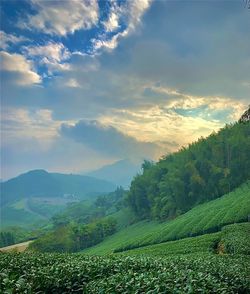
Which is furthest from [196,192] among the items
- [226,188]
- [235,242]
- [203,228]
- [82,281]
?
[82,281]

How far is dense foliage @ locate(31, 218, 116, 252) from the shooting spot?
111750 millimetres

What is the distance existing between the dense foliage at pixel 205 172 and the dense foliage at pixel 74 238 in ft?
67.1

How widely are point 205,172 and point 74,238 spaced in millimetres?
50107

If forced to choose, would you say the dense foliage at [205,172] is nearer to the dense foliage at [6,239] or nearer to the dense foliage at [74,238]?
the dense foliage at [74,238]

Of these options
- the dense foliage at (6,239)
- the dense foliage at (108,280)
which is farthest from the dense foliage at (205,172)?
the dense foliage at (108,280)

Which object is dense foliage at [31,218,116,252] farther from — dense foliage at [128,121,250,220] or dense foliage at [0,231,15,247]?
dense foliage at [0,231,15,247]

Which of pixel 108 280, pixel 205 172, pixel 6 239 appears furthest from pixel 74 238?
pixel 108 280

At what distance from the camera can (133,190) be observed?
119m

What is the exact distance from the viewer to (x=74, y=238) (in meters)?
115

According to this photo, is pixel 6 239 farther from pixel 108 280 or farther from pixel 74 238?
pixel 108 280

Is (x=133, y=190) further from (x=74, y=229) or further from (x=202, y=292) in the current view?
(x=202, y=292)

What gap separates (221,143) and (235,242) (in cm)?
5634

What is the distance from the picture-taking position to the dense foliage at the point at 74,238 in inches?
4400

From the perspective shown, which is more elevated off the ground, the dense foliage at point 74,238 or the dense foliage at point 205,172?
the dense foliage at point 205,172
